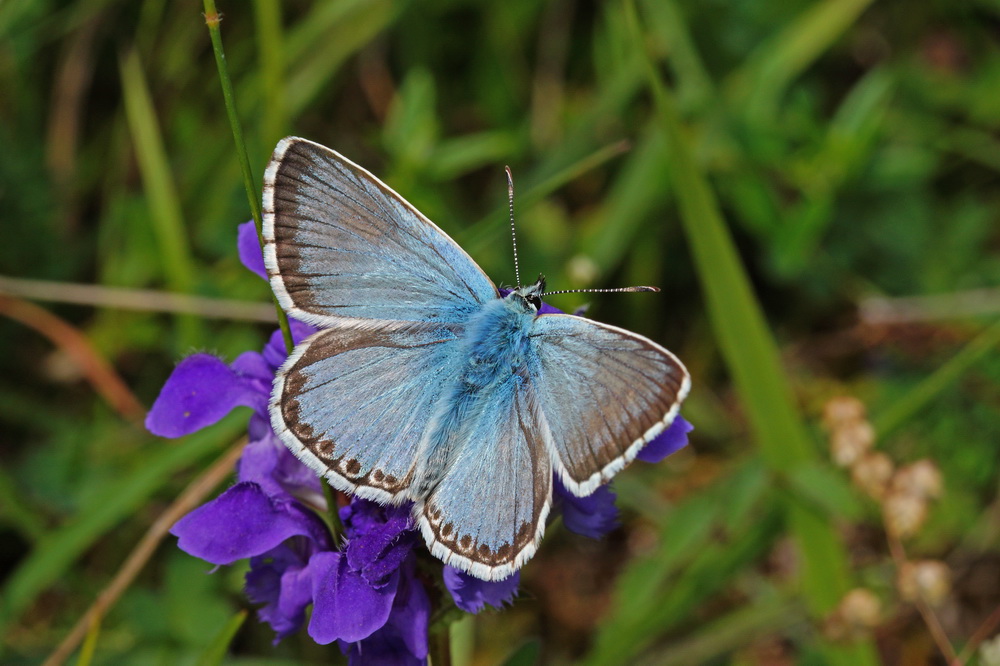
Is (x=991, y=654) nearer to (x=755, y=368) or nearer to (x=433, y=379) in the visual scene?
(x=755, y=368)

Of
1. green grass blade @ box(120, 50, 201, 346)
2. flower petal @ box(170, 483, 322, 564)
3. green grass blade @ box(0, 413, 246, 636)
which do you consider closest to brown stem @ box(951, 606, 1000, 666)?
flower petal @ box(170, 483, 322, 564)

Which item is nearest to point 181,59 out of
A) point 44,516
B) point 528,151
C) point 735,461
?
point 528,151

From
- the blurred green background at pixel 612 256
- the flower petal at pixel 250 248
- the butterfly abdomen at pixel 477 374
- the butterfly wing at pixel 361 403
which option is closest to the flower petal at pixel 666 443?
the butterfly abdomen at pixel 477 374

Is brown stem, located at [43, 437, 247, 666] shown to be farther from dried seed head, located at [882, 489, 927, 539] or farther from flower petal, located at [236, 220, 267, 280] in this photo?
dried seed head, located at [882, 489, 927, 539]

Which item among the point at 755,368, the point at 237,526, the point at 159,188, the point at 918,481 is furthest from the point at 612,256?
the point at 237,526

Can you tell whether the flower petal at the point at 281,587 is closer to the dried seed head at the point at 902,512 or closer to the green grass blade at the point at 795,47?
the dried seed head at the point at 902,512

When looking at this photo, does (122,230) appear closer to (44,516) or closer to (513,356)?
(44,516)
